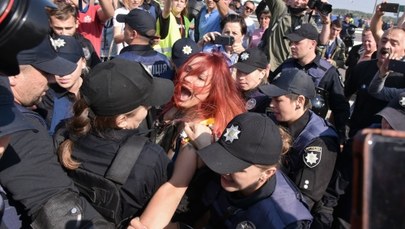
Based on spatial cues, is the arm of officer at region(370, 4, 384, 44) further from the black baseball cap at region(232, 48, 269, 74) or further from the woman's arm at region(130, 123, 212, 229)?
the woman's arm at region(130, 123, 212, 229)

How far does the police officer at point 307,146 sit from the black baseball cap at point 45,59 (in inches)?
54.1

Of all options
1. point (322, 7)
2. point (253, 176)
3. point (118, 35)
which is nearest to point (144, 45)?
point (118, 35)

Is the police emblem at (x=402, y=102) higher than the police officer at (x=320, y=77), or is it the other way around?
the police emblem at (x=402, y=102)

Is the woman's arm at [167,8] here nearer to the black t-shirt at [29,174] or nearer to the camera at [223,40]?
the camera at [223,40]

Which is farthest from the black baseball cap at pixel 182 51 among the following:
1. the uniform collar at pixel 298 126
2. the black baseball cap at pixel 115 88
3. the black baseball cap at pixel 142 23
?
the black baseball cap at pixel 115 88

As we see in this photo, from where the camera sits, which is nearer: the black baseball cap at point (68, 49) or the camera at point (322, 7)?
the black baseball cap at point (68, 49)

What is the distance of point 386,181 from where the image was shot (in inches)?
26.0

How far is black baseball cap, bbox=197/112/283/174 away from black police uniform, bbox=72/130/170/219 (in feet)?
0.66

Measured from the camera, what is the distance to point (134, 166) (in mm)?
1692

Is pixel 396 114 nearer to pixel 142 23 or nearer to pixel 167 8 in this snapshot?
pixel 142 23

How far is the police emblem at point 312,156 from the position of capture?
241 cm

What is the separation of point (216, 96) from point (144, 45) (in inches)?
59.5

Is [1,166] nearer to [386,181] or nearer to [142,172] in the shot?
[142,172]

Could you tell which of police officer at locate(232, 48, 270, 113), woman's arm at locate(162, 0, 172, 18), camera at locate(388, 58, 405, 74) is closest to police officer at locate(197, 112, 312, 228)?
police officer at locate(232, 48, 270, 113)
